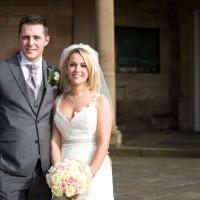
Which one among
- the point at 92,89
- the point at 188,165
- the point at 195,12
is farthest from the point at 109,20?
the point at 92,89

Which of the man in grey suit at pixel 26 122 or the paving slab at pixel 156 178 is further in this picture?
the paving slab at pixel 156 178

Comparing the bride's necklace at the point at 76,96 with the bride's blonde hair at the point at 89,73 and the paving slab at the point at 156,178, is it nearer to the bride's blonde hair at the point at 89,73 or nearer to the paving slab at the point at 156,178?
the bride's blonde hair at the point at 89,73

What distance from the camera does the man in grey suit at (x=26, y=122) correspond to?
3.61 meters

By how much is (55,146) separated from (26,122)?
24cm

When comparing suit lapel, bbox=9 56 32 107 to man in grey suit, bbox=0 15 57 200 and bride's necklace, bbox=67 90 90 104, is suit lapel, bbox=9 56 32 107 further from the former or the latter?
bride's necklace, bbox=67 90 90 104

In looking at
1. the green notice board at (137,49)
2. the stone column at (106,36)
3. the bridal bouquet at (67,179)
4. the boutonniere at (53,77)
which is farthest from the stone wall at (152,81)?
the bridal bouquet at (67,179)

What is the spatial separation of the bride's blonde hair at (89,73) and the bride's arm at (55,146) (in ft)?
0.84

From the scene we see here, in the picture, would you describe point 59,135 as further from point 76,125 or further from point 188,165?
point 188,165

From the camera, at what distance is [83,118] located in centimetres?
369

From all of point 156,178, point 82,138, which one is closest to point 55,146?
point 82,138

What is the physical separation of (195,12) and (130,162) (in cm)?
713

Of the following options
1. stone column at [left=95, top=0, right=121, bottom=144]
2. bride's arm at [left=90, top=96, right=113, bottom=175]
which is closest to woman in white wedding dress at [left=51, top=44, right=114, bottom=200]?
bride's arm at [left=90, top=96, right=113, bottom=175]

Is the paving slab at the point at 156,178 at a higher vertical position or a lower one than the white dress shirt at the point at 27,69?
lower

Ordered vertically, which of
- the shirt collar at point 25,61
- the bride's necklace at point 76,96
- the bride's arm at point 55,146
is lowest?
the bride's arm at point 55,146
